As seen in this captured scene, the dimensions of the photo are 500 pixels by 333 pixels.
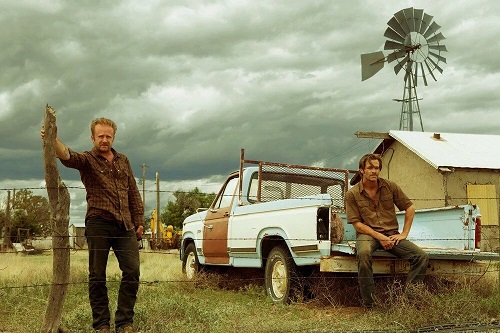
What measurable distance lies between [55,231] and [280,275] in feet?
11.0

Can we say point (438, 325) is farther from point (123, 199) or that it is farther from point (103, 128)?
point (103, 128)

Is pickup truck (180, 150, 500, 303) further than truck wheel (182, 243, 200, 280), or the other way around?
truck wheel (182, 243, 200, 280)

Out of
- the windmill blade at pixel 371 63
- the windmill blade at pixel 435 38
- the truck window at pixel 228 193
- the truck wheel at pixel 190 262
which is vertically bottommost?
the truck wheel at pixel 190 262

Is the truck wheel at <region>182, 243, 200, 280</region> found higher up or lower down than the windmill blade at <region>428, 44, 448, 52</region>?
lower down

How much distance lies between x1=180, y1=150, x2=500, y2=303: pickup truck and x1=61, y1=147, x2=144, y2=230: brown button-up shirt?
1769mm

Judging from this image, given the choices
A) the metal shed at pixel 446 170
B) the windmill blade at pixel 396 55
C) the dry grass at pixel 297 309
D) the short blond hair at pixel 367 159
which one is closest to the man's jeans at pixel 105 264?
the dry grass at pixel 297 309

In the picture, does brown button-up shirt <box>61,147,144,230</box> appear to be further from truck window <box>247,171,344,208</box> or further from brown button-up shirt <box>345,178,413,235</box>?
truck window <box>247,171,344,208</box>

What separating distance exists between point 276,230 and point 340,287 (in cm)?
102

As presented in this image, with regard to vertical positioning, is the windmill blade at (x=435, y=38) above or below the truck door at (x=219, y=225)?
above

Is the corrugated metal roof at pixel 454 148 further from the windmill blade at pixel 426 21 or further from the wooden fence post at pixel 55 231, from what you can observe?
the wooden fence post at pixel 55 231

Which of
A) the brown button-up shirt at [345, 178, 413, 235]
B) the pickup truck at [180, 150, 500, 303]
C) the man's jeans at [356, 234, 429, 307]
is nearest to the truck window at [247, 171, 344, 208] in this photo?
the pickup truck at [180, 150, 500, 303]

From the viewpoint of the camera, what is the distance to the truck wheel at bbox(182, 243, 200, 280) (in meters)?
10.6

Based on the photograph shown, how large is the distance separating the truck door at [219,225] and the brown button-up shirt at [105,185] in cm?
367

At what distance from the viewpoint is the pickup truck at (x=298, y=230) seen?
704 centimetres
